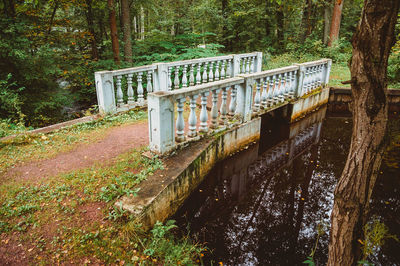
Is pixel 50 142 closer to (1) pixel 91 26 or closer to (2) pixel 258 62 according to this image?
(2) pixel 258 62

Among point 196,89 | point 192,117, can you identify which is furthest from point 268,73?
point 192,117

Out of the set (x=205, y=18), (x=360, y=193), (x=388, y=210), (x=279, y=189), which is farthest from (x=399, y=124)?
(x=205, y=18)

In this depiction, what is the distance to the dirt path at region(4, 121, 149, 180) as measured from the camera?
176 inches

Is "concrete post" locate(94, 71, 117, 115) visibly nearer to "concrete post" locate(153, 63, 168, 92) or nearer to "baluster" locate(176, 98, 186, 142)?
"concrete post" locate(153, 63, 168, 92)

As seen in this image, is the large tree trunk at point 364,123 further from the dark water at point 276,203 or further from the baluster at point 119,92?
the baluster at point 119,92

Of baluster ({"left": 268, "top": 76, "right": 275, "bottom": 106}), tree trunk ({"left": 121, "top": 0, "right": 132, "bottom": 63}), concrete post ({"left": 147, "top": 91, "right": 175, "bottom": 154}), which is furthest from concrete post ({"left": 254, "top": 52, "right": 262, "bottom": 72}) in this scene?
concrete post ({"left": 147, "top": 91, "right": 175, "bottom": 154})

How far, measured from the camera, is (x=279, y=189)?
18.2 ft

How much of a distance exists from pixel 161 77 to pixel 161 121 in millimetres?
3699

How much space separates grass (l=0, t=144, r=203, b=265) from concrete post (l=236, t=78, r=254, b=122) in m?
2.89

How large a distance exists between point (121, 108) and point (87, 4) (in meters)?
8.36

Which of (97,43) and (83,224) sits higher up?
(97,43)

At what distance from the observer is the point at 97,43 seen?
1545 cm

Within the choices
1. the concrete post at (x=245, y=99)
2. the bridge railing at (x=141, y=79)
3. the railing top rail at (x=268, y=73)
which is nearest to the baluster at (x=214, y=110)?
the concrete post at (x=245, y=99)

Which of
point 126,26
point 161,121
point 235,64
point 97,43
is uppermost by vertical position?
point 126,26
